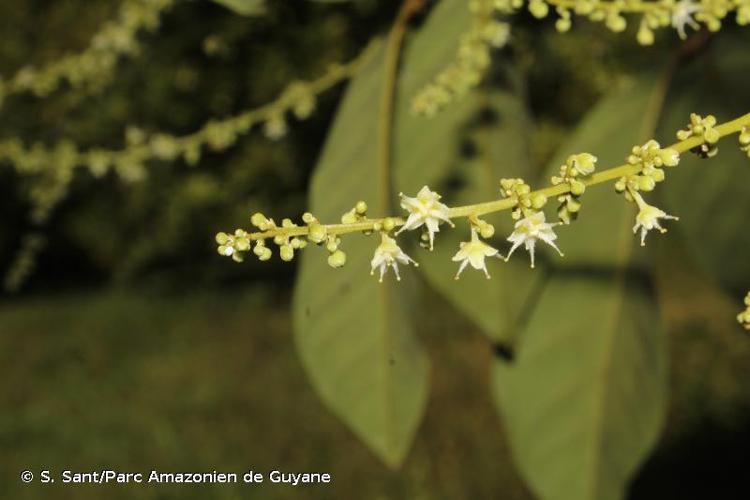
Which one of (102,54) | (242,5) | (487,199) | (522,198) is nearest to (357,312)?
(487,199)

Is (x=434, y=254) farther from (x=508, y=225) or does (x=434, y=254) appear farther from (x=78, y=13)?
(x=78, y=13)

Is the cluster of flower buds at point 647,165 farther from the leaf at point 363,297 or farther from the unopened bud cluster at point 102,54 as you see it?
the unopened bud cluster at point 102,54

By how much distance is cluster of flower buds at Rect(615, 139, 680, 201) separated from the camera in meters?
0.31

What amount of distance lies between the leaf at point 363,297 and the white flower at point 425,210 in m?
0.27

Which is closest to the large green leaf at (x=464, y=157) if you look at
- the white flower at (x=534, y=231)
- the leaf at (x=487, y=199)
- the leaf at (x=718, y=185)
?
the leaf at (x=487, y=199)

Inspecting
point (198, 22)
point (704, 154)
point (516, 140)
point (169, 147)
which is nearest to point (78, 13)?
point (198, 22)

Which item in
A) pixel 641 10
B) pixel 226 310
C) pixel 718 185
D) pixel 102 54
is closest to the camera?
pixel 641 10

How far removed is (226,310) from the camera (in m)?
5.61

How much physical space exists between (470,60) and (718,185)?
183mm

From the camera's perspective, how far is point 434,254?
60cm

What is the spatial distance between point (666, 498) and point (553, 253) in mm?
2386

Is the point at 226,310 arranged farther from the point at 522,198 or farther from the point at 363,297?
the point at 522,198

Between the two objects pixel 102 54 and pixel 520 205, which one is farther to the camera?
pixel 102 54

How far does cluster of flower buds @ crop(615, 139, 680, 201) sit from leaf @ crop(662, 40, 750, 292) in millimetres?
289
